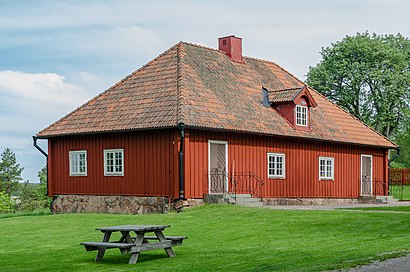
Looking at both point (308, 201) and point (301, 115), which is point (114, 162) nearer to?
point (301, 115)

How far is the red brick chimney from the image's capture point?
33.4 metres

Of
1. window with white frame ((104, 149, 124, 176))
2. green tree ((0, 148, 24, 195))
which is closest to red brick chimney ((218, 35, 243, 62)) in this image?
window with white frame ((104, 149, 124, 176))

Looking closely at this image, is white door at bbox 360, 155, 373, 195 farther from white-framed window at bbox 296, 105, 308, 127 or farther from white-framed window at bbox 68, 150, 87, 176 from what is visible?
white-framed window at bbox 68, 150, 87, 176

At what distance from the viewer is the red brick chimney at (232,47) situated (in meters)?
33.4

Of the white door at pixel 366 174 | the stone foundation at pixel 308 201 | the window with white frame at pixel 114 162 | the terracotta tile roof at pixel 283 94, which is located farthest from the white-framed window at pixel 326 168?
the window with white frame at pixel 114 162

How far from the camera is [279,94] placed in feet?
103

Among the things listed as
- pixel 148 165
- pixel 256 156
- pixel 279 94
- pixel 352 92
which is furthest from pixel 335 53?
pixel 148 165

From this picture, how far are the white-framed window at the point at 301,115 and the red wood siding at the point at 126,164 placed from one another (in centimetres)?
738

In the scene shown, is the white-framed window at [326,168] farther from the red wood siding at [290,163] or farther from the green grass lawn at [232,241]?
the green grass lawn at [232,241]

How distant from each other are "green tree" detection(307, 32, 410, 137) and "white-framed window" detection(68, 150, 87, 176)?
27.5 meters

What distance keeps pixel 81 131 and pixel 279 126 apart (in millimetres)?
8126

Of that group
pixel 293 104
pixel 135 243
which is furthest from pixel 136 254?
pixel 293 104

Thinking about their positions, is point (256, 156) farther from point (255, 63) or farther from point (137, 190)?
point (255, 63)

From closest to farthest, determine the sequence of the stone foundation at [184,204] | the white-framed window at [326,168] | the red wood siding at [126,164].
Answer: the stone foundation at [184,204]
the red wood siding at [126,164]
the white-framed window at [326,168]
